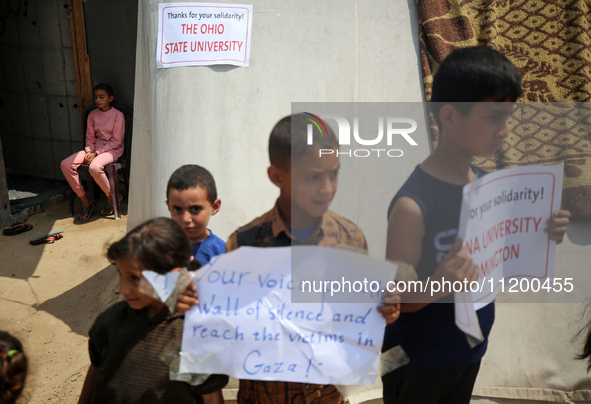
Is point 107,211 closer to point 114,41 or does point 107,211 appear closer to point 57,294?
point 57,294

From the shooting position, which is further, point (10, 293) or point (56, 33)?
point (56, 33)

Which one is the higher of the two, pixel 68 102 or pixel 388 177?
pixel 388 177

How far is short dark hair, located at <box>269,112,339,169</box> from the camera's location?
1.49 meters

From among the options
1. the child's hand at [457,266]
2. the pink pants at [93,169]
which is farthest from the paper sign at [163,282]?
the pink pants at [93,169]

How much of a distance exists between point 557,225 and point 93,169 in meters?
4.07

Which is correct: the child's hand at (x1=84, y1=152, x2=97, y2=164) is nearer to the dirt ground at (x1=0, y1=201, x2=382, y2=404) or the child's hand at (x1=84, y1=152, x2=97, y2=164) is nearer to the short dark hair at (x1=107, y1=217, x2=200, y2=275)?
the dirt ground at (x1=0, y1=201, x2=382, y2=404)

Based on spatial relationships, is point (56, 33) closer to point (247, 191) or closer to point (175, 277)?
point (247, 191)

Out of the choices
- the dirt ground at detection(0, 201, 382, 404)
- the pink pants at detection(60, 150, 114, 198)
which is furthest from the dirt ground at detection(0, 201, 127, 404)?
the pink pants at detection(60, 150, 114, 198)

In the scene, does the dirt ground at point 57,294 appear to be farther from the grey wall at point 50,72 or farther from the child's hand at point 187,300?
the child's hand at point 187,300

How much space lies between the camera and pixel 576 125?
8.11ft

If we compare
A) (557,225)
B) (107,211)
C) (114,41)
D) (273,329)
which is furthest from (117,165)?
(557,225)

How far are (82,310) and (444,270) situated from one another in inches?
109

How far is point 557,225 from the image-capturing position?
1613 mm

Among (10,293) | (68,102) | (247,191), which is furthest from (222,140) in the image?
(68,102)
